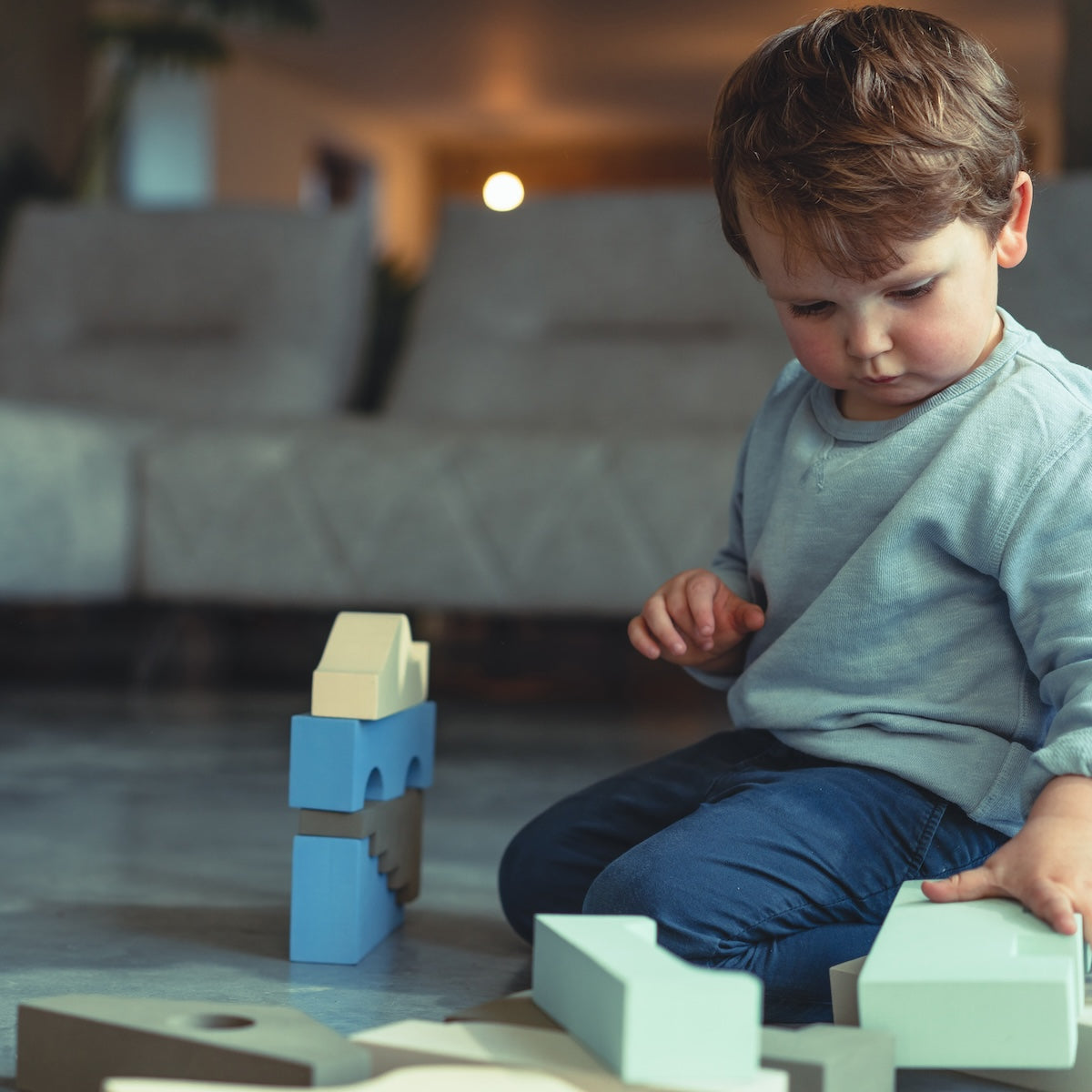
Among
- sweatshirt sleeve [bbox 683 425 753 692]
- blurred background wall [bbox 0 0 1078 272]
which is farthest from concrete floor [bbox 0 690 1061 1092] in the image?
blurred background wall [bbox 0 0 1078 272]

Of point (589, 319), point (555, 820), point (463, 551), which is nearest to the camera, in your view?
point (555, 820)

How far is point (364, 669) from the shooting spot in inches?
33.5

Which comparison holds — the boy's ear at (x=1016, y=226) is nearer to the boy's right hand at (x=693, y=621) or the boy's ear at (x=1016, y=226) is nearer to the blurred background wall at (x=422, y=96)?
the boy's right hand at (x=693, y=621)

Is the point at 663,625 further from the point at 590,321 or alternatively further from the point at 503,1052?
the point at 590,321

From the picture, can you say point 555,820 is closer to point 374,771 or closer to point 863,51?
point 374,771

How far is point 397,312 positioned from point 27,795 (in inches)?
87.5

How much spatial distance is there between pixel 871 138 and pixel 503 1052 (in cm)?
51

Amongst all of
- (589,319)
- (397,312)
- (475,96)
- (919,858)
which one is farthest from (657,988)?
(475,96)

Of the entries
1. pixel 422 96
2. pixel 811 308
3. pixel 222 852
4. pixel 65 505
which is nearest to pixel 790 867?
pixel 811 308

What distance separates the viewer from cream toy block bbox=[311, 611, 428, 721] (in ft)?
2.76

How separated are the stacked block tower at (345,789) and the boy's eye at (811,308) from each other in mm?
297

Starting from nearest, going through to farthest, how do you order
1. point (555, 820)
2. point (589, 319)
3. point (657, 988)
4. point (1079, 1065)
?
point (657, 988)
point (1079, 1065)
point (555, 820)
point (589, 319)

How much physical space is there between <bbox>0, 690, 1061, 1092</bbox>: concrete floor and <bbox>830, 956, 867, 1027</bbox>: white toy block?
38mm

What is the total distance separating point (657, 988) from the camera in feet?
1.69
